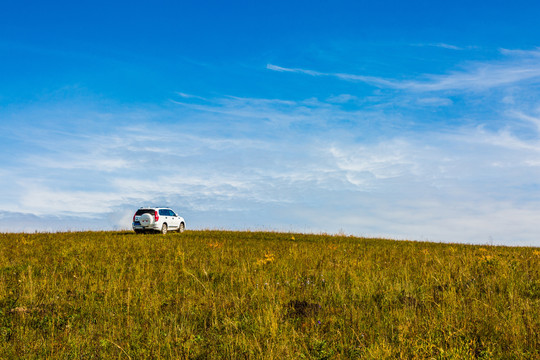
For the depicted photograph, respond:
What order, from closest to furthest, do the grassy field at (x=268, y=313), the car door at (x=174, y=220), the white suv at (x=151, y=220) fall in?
the grassy field at (x=268, y=313) < the white suv at (x=151, y=220) < the car door at (x=174, y=220)

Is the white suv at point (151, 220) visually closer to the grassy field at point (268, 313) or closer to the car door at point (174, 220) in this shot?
the car door at point (174, 220)

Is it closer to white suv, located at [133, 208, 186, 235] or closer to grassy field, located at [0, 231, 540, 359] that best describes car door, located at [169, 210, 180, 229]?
white suv, located at [133, 208, 186, 235]

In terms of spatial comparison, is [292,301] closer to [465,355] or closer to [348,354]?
[348,354]

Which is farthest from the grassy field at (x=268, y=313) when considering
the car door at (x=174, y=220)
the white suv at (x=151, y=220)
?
the car door at (x=174, y=220)

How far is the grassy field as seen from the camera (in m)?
4.89

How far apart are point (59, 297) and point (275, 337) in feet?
16.5

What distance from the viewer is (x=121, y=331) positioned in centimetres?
563

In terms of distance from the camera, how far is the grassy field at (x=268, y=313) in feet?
16.0

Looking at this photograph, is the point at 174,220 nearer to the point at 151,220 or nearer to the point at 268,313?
the point at 151,220

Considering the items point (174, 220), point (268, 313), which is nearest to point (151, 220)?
point (174, 220)

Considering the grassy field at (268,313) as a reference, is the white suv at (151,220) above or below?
above

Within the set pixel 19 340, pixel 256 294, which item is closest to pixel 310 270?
pixel 256 294

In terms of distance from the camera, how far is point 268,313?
5.71m

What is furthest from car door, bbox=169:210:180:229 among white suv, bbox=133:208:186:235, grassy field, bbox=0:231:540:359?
grassy field, bbox=0:231:540:359
